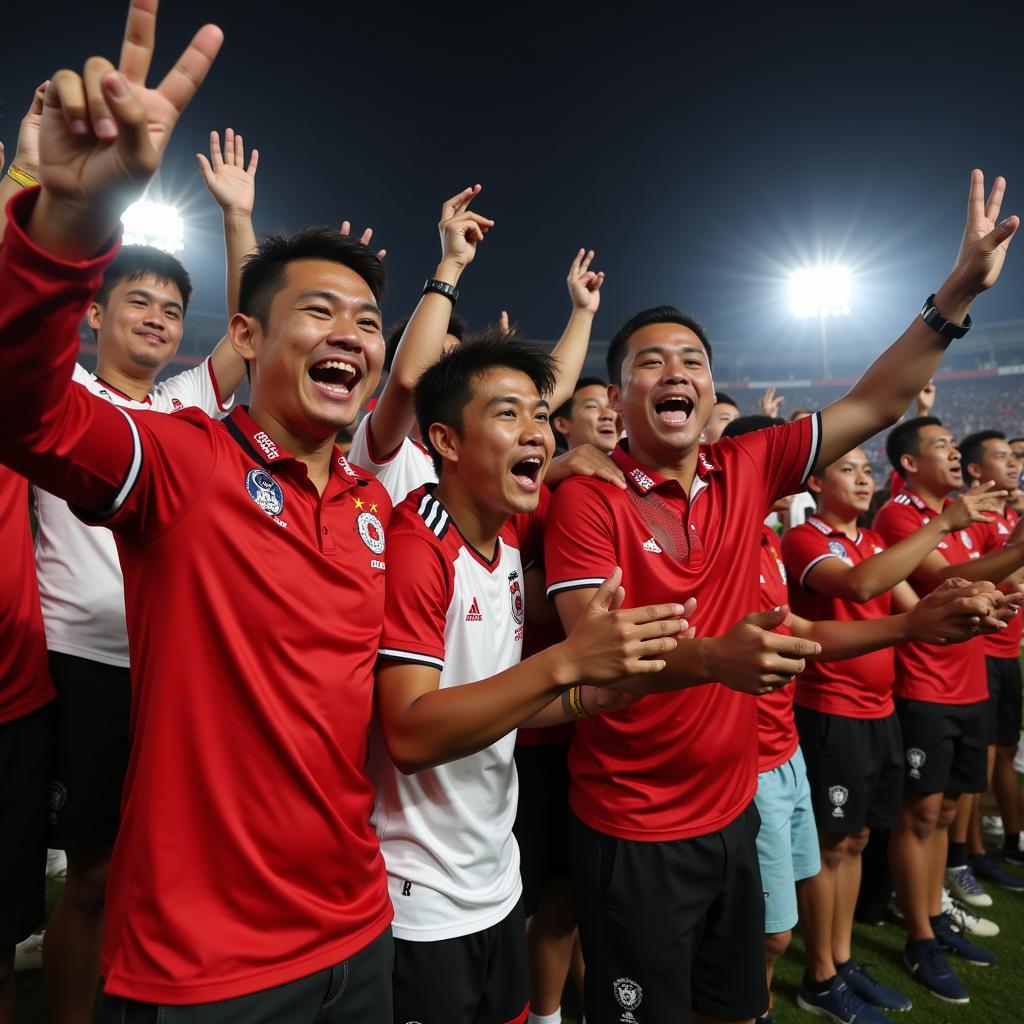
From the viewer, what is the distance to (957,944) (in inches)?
138

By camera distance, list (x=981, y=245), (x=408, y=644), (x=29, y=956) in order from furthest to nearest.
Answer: (x=29, y=956) < (x=981, y=245) < (x=408, y=644)

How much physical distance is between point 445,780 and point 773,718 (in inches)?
68.4

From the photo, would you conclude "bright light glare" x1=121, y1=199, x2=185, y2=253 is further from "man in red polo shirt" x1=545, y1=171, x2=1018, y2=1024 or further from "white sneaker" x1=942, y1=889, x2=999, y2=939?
"white sneaker" x1=942, y1=889, x2=999, y2=939

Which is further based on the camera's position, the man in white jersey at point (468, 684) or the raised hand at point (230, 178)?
the raised hand at point (230, 178)

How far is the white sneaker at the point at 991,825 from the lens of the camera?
16.1ft

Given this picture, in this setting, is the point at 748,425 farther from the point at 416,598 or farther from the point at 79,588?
the point at 79,588

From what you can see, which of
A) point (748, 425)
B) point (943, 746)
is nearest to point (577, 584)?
point (748, 425)

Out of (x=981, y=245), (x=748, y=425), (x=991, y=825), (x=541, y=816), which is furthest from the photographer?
(x=991, y=825)

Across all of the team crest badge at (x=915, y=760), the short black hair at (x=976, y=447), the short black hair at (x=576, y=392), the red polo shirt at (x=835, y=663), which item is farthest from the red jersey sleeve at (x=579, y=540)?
the short black hair at (x=976, y=447)

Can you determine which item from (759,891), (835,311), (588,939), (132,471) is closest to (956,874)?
(759,891)

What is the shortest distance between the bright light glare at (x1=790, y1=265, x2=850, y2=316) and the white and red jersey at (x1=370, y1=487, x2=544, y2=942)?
3469 centimetres

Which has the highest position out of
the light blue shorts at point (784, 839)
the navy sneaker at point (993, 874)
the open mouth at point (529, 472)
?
the open mouth at point (529, 472)

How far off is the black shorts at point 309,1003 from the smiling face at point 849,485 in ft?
9.76

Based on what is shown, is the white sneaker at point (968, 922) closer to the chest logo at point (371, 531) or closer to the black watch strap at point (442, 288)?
the chest logo at point (371, 531)
